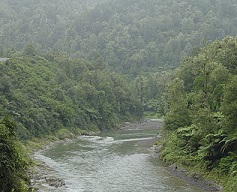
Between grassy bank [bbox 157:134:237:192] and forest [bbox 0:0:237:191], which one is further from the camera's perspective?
forest [bbox 0:0:237:191]

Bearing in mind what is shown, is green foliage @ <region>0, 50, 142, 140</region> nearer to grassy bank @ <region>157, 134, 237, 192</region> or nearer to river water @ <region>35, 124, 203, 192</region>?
river water @ <region>35, 124, 203, 192</region>

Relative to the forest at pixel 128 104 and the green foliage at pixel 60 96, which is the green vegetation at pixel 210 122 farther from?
the green foliage at pixel 60 96

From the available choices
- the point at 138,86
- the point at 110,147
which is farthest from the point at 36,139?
the point at 138,86

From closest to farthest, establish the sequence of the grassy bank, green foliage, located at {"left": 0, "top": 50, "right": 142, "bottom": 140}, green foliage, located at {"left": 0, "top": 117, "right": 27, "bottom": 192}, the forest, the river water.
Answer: green foliage, located at {"left": 0, "top": 117, "right": 27, "bottom": 192}, the grassy bank, the forest, the river water, green foliage, located at {"left": 0, "top": 50, "right": 142, "bottom": 140}

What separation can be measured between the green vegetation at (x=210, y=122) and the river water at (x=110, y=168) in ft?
11.6

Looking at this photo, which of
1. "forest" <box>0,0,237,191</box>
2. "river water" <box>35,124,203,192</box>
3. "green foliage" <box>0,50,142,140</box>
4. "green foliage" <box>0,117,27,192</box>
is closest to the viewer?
"green foliage" <box>0,117,27,192</box>

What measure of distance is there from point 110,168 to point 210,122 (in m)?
15.5

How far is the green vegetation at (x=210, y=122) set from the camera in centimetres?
4378

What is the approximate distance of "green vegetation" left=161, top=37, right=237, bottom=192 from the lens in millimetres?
43781

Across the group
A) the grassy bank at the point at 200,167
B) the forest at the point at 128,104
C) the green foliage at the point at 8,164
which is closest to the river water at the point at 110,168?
the grassy bank at the point at 200,167

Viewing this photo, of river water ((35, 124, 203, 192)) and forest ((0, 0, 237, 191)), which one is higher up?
forest ((0, 0, 237, 191))

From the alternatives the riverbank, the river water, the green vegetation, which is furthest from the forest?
the river water

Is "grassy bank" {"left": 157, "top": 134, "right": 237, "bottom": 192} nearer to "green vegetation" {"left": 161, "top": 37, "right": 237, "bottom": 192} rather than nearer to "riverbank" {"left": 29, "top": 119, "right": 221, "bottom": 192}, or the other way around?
"green vegetation" {"left": 161, "top": 37, "right": 237, "bottom": 192}

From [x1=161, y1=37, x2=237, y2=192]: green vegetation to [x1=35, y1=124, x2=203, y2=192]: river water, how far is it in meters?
3.54
